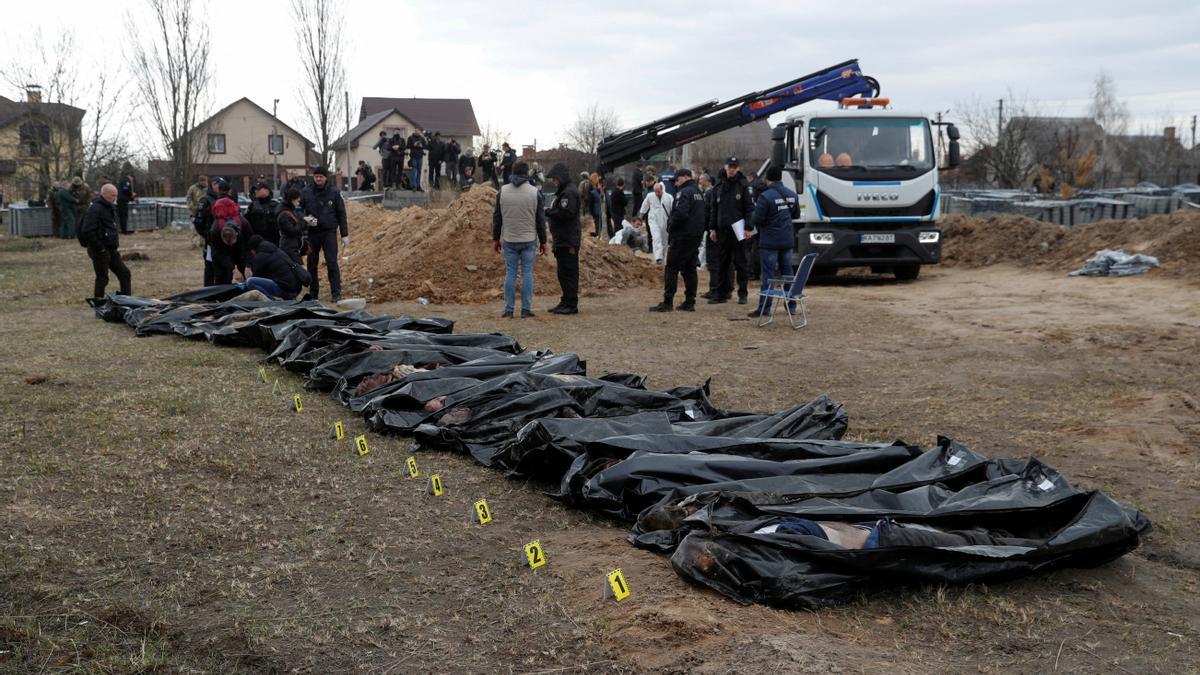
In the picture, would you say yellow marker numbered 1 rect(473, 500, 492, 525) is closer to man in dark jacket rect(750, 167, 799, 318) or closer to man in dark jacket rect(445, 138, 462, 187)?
man in dark jacket rect(750, 167, 799, 318)

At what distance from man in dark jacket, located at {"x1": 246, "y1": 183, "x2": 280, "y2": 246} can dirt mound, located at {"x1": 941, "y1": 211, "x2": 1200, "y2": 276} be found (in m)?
13.5

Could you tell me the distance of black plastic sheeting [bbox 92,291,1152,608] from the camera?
400 centimetres

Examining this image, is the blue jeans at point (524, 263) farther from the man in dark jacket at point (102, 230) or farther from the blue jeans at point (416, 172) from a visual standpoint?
the blue jeans at point (416, 172)

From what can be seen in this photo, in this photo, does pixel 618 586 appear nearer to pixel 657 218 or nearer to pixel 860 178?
pixel 860 178

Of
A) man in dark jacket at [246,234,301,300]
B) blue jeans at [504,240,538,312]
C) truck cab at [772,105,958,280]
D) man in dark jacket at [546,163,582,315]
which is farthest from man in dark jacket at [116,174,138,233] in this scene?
truck cab at [772,105,958,280]

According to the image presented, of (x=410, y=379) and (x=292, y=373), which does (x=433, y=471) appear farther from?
(x=292, y=373)

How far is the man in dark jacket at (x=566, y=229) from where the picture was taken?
1315cm

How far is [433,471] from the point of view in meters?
6.18

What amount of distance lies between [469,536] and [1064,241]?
58.6 feet

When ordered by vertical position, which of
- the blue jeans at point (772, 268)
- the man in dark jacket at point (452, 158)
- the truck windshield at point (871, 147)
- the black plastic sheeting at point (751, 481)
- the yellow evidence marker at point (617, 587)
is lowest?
the yellow evidence marker at point (617, 587)

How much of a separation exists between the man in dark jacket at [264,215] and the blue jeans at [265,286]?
39.9 inches

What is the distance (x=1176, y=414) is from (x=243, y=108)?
7642 centimetres

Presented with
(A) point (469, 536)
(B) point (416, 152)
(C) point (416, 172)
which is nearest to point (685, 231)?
(A) point (469, 536)

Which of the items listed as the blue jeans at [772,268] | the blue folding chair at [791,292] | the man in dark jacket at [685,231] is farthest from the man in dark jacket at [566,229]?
the blue folding chair at [791,292]
